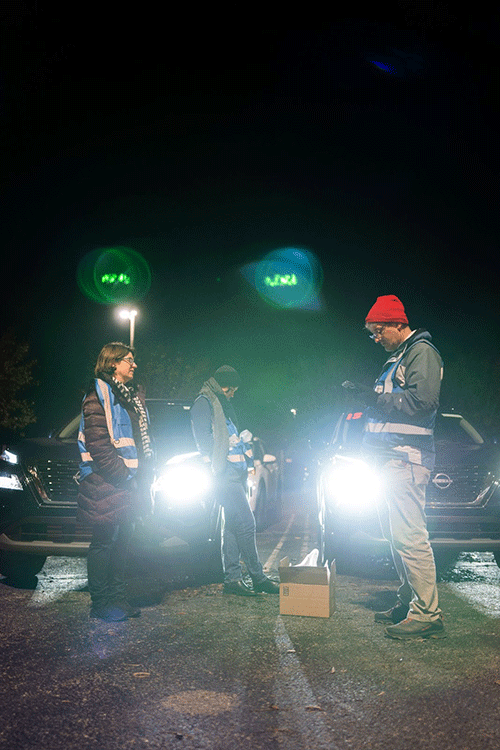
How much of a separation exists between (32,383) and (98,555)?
30517mm

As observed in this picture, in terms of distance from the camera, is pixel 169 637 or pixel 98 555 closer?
pixel 169 637

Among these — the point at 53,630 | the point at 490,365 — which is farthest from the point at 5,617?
the point at 490,365

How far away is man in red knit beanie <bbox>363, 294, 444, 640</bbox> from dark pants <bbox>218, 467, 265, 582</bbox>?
142 cm

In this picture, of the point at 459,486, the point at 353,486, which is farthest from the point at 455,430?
the point at 353,486

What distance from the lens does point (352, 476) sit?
21.2ft

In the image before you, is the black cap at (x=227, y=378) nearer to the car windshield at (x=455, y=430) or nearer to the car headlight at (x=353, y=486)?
the car headlight at (x=353, y=486)

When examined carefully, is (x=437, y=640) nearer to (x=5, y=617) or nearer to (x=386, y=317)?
Answer: (x=386, y=317)

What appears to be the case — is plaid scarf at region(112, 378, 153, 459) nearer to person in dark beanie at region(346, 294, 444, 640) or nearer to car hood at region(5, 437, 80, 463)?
car hood at region(5, 437, 80, 463)

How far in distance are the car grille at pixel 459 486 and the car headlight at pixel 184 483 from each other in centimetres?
199

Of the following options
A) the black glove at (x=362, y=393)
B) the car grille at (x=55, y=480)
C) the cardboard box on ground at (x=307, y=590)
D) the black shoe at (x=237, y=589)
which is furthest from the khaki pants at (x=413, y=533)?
the car grille at (x=55, y=480)

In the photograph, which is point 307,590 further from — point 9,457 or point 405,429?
point 9,457

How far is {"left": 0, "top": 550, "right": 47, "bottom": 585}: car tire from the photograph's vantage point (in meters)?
6.47

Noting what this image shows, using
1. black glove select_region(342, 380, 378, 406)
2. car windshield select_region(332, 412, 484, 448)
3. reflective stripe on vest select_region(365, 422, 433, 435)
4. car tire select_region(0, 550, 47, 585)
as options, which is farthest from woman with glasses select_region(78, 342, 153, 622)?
car windshield select_region(332, 412, 484, 448)

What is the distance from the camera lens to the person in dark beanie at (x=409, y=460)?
16.1 feet
